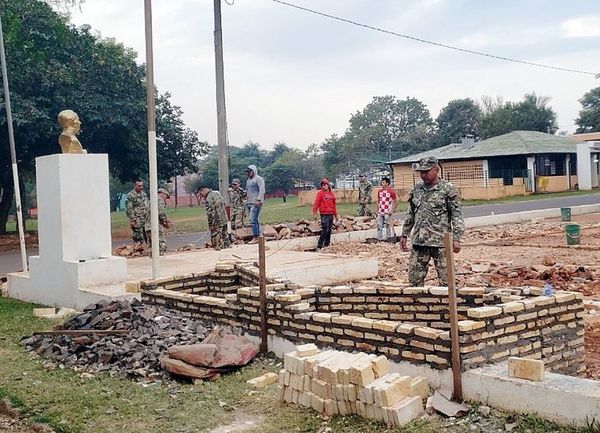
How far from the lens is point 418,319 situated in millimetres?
7031

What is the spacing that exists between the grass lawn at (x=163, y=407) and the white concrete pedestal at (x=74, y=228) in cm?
333

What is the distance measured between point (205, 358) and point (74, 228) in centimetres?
484

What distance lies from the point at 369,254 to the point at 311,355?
10.3 meters

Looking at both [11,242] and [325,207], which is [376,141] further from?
[325,207]

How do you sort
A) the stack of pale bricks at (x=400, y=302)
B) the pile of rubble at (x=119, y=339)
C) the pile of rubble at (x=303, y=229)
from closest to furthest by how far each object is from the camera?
the pile of rubble at (x=119, y=339) → the stack of pale bricks at (x=400, y=302) → the pile of rubble at (x=303, y=229)

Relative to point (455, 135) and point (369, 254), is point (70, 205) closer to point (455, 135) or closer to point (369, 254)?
point (369, 254)

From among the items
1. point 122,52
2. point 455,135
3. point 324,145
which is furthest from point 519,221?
point 455,135

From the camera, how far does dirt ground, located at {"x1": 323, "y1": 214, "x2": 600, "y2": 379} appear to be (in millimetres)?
10602

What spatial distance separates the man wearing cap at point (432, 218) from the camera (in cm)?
782

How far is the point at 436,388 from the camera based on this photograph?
214 inches

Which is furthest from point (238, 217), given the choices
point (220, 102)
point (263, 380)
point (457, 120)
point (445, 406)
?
point (457, 120)

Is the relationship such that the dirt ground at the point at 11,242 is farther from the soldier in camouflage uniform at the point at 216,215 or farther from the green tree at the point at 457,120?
the green tree at the point at 457,120

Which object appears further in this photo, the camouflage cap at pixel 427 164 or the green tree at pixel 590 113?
the green tree at pixel 590 113

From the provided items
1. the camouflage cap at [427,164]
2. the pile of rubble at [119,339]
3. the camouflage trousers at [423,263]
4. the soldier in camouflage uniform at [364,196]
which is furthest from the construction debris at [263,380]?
the soldier in camouflage uniform at [364,196]
